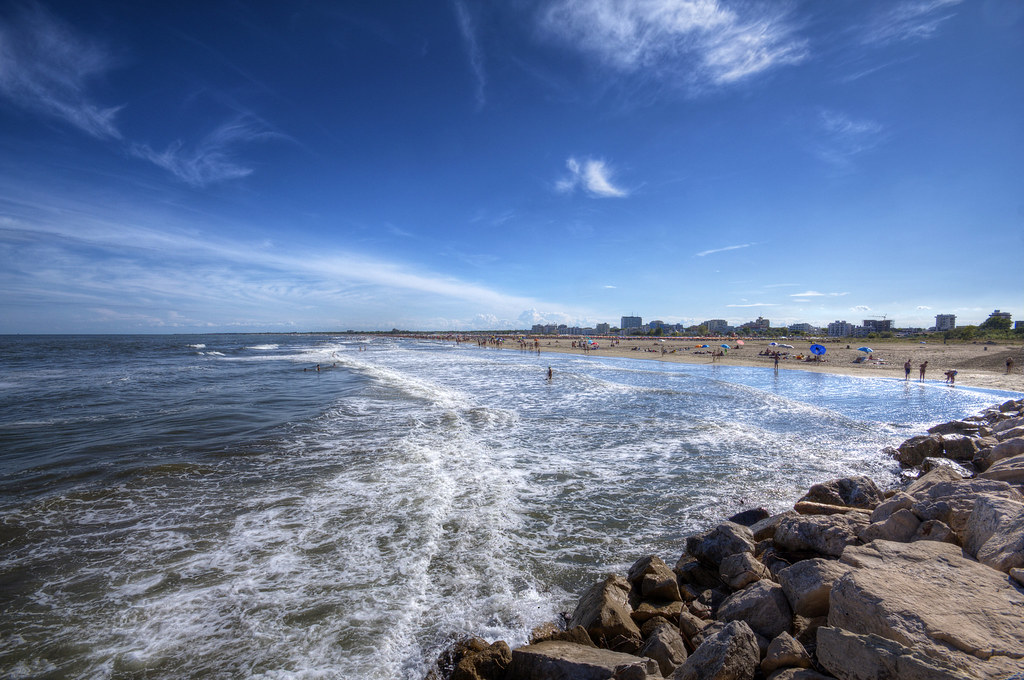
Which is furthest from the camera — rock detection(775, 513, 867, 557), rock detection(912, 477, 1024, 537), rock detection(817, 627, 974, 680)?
rock detection(775, 513, 867, 557)

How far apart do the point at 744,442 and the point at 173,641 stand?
14305mm

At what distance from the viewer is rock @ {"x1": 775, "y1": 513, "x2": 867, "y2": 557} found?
17.6ft

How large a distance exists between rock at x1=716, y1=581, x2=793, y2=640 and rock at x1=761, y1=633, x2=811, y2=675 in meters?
0.54

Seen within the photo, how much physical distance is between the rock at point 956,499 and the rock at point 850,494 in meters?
1.61

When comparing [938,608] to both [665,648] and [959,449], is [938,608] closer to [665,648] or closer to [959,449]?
[665,648]

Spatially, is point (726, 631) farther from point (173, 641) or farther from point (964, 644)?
point (173, 641)

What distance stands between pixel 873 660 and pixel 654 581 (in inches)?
94.7

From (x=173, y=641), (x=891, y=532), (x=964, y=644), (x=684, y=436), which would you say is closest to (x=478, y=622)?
(x=173, y=641)

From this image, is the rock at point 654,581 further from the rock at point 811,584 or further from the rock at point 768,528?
the rock at point 768,528

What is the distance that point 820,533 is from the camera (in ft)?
18.0

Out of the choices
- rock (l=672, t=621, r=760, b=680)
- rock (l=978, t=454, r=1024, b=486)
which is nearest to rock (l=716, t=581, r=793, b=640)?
rock (l=672, t=621, r=760, b=680)

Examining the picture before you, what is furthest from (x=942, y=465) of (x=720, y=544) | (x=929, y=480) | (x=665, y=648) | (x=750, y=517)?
(x=665, y=648)

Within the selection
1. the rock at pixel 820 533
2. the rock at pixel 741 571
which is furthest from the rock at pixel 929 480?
the rock at pixel 741 571

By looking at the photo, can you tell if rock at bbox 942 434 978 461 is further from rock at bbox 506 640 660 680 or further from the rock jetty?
rock at bbox 506 640 660 680
